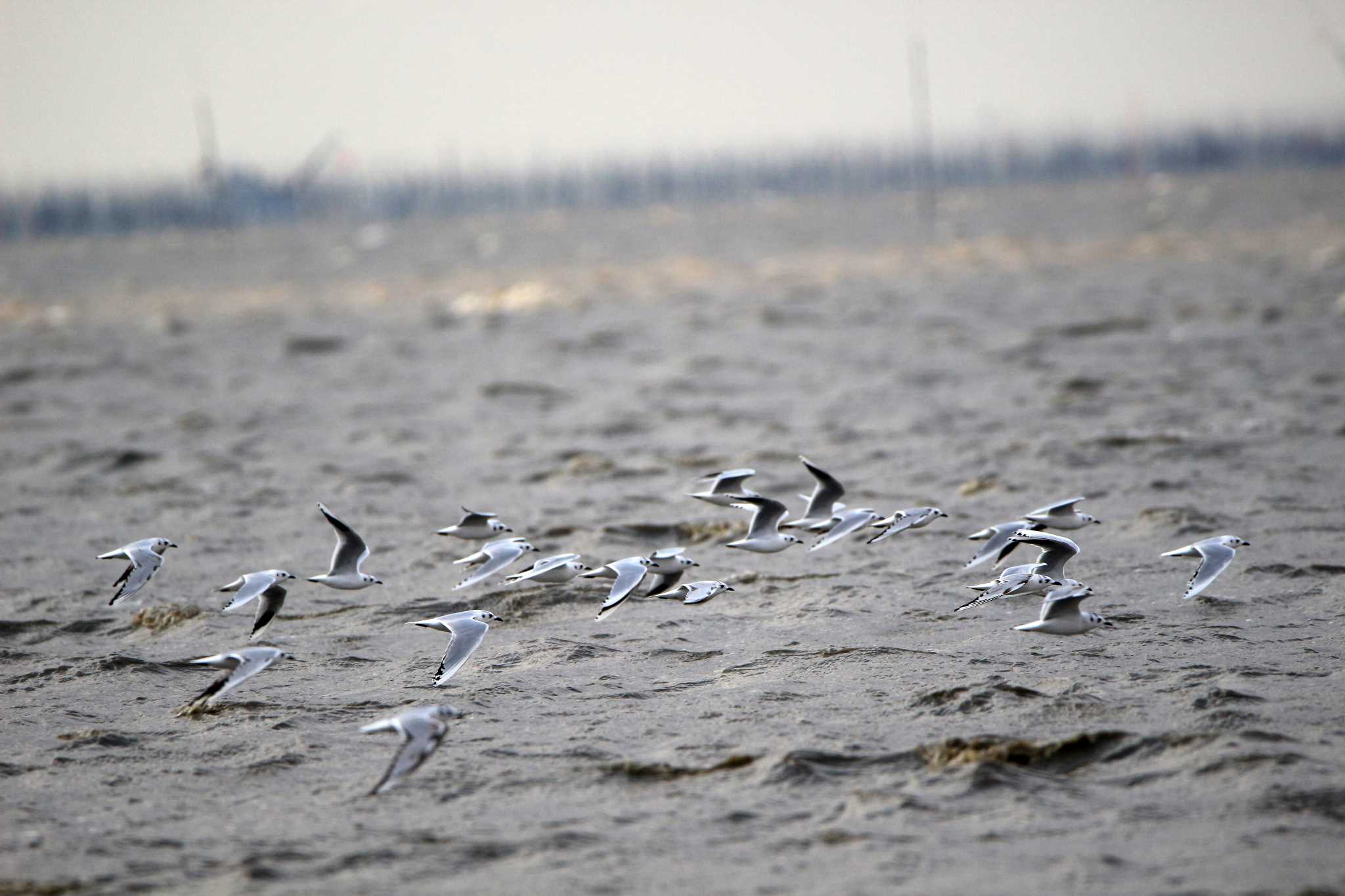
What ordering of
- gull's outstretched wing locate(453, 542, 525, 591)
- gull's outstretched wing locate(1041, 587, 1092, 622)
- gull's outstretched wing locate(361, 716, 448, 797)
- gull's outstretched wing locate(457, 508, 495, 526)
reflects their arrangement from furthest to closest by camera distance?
gull's outstretched wing locate(457, 508, 495, 526) < gull's outstretched wing locate(453, 542, 525, 591) < gull's outstretched wing locate(1041, 587, 1092, 622) < gull's outstretched wing locate(361, 716, 448, 797)

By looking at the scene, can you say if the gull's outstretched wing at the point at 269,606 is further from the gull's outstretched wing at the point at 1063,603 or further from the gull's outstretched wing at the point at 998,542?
the gull's outstretched wing at the point at 1063,603

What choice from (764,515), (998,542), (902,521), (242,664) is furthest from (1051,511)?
(242,664)

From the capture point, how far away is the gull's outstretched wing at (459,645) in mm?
6266

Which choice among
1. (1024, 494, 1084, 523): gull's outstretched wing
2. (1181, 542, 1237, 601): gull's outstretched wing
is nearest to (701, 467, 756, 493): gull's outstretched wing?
(1024, 494, 1084, 523): gull's outstretched wing

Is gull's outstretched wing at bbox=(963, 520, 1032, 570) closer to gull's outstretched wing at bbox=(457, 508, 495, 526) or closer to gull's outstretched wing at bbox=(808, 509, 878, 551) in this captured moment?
gull's outstretched wing at bbox=(808, 509, 878, 551)

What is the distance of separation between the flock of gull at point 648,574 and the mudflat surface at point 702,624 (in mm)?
170

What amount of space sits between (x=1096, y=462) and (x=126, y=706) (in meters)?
6.68

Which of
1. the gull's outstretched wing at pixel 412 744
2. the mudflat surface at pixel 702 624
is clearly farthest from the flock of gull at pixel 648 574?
the mudflat surface at pixel 702 624

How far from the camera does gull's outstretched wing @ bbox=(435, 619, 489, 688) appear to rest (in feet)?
20.6

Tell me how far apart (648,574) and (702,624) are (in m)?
0.81

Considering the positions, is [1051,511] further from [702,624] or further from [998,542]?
[702,624]

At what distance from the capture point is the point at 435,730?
551 centimetres

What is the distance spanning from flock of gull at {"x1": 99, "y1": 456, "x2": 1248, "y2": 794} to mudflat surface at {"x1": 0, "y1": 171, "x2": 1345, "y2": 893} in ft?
0.56

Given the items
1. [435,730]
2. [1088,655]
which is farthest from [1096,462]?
[435,730]
